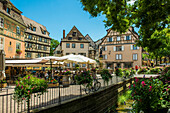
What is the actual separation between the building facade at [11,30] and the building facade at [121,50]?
84.5 feet

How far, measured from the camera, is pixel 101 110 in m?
10.5

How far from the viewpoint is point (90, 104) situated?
891cm

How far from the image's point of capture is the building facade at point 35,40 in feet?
126

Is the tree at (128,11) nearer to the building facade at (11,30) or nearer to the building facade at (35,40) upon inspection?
the building facade at (11,30)

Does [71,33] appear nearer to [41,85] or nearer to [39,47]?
[39,47]

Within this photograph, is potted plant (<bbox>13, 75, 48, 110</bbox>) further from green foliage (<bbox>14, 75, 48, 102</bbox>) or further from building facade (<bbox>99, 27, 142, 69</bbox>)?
building facade (<bbox>99, 27, 142, 69</bbox>)

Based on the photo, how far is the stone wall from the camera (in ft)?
21.1

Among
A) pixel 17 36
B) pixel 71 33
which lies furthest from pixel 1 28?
pixel 71 33

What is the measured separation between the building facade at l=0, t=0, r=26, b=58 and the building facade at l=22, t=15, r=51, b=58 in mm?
14200

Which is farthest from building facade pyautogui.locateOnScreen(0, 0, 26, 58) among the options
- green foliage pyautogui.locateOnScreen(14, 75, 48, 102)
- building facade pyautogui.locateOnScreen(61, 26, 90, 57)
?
building facade pyautogui.locateOnScreen(61, 26, 90, 57)

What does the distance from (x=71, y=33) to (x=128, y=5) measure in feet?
120

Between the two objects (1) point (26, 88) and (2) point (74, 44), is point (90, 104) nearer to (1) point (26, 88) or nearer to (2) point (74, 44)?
(1) point (26, 88)

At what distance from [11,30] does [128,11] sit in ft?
56.1

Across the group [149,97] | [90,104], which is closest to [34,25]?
[90,104]
